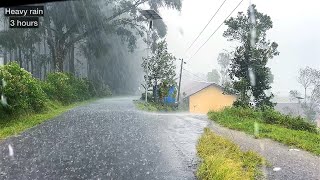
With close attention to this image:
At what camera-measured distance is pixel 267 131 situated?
46.7 ft

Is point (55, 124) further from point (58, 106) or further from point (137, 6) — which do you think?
point (137, 6)

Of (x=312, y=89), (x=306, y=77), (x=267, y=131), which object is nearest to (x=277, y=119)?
(x=267, y=131)

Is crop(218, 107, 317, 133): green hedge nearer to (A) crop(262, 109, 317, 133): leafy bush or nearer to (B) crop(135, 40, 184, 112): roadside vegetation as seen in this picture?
(A) crop(262, 109, 317, 133): leafy bush

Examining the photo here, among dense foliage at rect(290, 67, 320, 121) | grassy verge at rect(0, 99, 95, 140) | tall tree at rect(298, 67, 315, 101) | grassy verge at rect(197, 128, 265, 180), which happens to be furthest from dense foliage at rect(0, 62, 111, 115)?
tall tree at rect(298, 67, 315, 101)

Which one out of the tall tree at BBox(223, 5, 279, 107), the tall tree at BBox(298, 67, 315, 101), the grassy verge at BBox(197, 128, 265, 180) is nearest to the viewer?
the grassy verge at BBox(197, 128, 265, 180)

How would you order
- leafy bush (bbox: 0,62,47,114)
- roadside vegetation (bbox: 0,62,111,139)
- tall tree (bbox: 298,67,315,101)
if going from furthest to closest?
1. tall tree (bbox: 298,67,315,101)
2. leafy bush (bbox: 0,62,47,114)
3. roadside vegetation (bbox: 0,62,111,139)

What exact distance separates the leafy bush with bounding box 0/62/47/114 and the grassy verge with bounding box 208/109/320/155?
8885mm

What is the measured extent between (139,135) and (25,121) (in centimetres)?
538

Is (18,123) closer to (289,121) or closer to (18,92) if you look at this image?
(18,92)

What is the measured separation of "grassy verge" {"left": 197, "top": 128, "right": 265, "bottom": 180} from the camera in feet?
25.4

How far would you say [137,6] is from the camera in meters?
36.9

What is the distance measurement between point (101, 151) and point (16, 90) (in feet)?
22.0

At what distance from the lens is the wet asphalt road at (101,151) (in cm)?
832

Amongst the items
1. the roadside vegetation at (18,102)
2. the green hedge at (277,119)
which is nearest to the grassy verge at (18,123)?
the roadside vegetation at (18,102)
